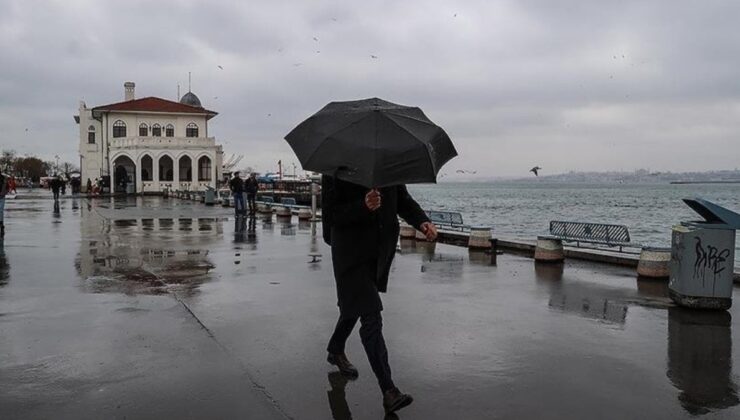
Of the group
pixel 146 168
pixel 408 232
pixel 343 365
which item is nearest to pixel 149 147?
pixel 146 168

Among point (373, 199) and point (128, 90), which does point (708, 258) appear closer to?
point (373, 199)

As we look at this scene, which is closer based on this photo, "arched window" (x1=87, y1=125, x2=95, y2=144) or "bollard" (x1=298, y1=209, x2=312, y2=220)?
"bollard" (x1=298, y1=209, x2=312, y2=220)

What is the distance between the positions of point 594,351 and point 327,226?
10.3 ft

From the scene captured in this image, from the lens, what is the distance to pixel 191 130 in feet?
214

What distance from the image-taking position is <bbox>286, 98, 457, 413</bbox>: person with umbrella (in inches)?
175

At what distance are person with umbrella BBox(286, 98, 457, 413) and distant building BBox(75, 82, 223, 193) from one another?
56.5 meters

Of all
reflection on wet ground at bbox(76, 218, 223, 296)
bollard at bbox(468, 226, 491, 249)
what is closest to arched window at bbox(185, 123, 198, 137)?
reflection on wet ground at bbox(76, 218, 223, 296)

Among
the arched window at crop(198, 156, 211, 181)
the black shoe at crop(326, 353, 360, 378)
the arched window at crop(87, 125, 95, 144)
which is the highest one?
the arched window at crop(87, 125, 95, 144)

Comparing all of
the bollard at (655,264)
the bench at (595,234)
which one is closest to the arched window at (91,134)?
the bench at (595,234)

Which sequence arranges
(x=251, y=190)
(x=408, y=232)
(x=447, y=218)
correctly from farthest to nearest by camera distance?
(x=251, y=190) < (x=447, y=218) < (x=408, y=232)

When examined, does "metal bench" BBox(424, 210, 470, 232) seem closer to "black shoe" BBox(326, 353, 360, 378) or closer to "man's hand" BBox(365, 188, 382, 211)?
"black shoe" BBox(326, 353, 360, 378)

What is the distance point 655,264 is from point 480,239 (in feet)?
16.0

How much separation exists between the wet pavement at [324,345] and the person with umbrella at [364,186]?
68 cm

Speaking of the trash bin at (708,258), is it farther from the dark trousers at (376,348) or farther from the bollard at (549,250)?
the dark trousers at (376,348)
